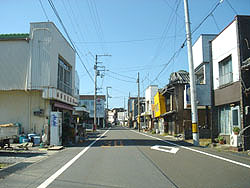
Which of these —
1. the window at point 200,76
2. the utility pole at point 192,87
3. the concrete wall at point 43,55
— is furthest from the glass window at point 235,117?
the concrete wall at point 43,55

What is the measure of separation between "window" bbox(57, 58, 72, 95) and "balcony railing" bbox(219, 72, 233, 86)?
526 inches

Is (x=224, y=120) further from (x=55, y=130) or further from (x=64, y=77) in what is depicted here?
(x=64, y=77)

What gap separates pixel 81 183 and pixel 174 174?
2.94m

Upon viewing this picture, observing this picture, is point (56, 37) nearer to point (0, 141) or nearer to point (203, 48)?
point (0, 141)

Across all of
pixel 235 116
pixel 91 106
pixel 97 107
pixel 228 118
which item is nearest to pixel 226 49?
pixel 235 116

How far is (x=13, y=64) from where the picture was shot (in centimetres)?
1923

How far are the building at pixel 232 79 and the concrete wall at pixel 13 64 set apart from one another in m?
14.7

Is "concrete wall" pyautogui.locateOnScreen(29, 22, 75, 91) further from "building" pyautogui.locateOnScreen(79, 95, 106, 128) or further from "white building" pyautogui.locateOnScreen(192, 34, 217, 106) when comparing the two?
"building" pyautogui.locateOnScreen(79, 95, 106, 128)

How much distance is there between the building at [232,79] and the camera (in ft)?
50.4

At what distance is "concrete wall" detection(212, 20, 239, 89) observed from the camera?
16.6 meters

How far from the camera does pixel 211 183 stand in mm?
6832

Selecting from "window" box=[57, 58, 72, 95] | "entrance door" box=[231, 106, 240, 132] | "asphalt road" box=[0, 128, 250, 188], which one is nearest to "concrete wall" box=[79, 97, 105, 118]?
"window" box=[57, 58, 72, 95]

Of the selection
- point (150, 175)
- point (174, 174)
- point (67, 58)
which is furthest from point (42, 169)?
point (67, 58)

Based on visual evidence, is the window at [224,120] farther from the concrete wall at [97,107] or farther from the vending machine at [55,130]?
the concrete wall at [97,107]
